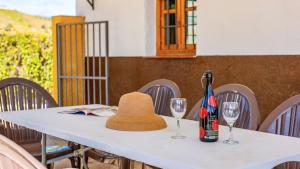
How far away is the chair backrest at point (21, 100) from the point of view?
3066 millimetres

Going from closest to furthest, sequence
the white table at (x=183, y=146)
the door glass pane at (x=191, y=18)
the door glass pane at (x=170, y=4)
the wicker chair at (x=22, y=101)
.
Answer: the white table at (x=183, y=146)
the wicker chair at (x=22, y=101)
the door glass pane at (x=191, y=18)
the door glass pane at (x=170, y=4)

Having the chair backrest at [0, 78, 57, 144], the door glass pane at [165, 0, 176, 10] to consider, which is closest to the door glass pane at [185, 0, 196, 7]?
the door glass pane at [165, 0, 176, 10]

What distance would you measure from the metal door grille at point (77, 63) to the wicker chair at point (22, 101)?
2.53 m

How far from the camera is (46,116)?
8.38ft

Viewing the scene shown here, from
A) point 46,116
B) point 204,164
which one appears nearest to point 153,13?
point 46,116

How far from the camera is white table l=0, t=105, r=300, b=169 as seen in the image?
4.86ft

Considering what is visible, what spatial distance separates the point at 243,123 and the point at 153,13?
2965 millimetres

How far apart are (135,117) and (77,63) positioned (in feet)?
12.9

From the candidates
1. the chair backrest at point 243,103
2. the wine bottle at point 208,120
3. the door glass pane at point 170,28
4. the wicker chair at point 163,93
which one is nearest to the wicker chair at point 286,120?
the chair backrest at point 243,103

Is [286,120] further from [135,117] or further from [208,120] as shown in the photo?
[135,117]

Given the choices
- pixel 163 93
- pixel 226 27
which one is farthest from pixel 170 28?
pixel 163 93

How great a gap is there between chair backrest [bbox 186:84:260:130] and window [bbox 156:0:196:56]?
2141mm

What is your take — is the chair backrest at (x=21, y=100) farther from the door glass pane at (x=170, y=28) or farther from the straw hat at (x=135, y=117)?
the door glass pane at (x=170, y=28)

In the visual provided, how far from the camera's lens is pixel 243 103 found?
241 cm
